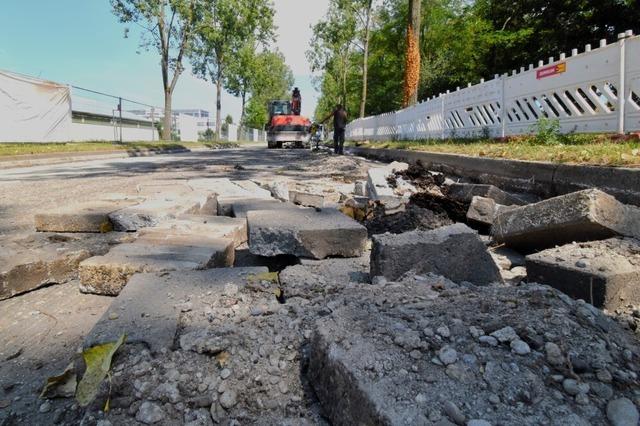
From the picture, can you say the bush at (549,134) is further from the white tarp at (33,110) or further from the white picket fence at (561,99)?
the white tarp at (33,110)

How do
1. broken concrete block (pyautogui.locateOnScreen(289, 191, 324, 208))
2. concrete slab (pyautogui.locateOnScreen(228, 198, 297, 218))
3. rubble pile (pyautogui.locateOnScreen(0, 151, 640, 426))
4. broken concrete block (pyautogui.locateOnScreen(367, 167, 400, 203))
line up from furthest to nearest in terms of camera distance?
1. broken concrete block (pyautogui.locateOnScreen(289, 191, 324, 208))
2. broken concrete block (pyautogui.locateOnScreen(367, 167, 400, 203))
3. concrete slab (pyautogui.locateOnScreen(228, 198, 297, 218))
4. rubble pile (pyautogui.locateOnScreen(0, 151, 640, 426))

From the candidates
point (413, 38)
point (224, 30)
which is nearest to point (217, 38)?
point (224, 30)

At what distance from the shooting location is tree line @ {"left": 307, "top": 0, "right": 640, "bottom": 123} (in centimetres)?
2339

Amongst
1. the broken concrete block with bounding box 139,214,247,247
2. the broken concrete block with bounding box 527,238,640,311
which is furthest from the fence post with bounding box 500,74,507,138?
the broken concrete block with bounding box 527,238,640,311

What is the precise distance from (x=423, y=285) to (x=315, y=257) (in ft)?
3.19

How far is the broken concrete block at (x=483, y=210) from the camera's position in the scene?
4.11m

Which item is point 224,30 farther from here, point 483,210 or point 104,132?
point 483,210

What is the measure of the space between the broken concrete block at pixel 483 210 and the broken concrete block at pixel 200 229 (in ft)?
6.36

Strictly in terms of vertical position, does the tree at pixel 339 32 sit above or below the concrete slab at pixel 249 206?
above

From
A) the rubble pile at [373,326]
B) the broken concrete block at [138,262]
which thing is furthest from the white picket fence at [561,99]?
the broken concrete block at [138,262]

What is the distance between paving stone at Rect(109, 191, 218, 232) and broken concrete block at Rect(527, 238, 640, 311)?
278 cm

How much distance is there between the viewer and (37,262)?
294 cm

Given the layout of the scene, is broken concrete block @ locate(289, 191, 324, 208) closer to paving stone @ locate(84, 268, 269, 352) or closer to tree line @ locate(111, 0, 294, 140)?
paving stone @ locate(84, 268, 269, 352)

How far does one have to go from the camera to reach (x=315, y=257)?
3045 mm
